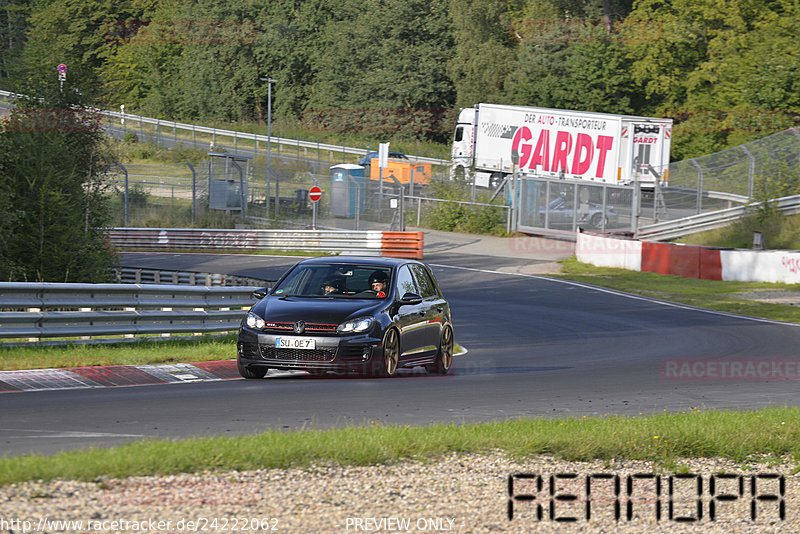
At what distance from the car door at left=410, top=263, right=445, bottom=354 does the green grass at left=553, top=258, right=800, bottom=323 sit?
36.9ft

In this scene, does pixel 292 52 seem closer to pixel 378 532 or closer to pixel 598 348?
pixel 598 348

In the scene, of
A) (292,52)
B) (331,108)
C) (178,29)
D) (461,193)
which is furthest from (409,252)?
(178,29)

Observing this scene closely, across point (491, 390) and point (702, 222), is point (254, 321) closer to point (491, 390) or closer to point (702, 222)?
point (491, 390)

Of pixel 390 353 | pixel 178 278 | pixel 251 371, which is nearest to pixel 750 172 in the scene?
pixel 178 278

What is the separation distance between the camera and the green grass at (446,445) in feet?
22.2

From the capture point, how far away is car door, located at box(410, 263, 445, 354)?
45.1 feet

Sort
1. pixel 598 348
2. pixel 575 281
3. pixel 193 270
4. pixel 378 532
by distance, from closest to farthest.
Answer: pixel 378 532, pixel 598 348, pixel 575 281, pixel 193 270

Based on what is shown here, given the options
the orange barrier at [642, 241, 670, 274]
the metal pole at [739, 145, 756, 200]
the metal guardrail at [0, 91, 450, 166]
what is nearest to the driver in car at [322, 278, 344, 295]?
the orange barrier at [642, 241, 670, 274]

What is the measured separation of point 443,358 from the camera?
14.2m

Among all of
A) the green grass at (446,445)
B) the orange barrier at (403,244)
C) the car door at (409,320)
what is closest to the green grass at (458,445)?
the green grass at (446,445)

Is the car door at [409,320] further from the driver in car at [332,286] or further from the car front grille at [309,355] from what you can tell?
the car front grille at [309,355]

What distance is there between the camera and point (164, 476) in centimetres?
668

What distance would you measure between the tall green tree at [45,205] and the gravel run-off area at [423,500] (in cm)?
1242

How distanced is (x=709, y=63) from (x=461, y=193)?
27145 millimetres
